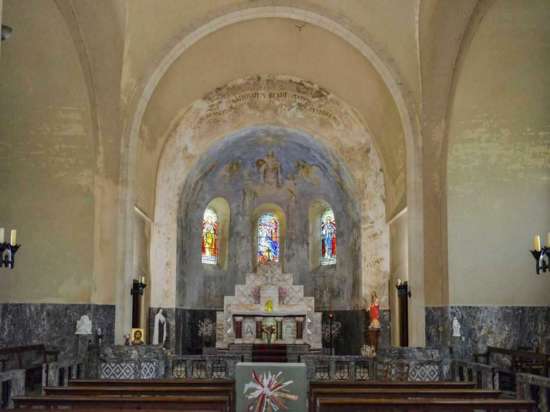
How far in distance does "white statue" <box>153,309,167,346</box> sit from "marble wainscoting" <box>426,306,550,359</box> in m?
8.48

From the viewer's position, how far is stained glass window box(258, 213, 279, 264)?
27047mm

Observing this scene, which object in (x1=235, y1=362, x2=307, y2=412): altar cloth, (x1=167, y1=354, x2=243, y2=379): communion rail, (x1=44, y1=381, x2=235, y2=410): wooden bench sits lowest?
(x1=167, y1=354, x2=243, y2=379): communion rail

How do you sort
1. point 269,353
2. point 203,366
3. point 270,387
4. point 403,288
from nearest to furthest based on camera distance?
1. point 270,387
2. point 403,288
3. point 203,366
4. point 269,353

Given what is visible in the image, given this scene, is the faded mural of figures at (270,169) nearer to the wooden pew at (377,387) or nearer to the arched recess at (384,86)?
the arched recess at (384,86)

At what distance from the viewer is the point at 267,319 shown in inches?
960

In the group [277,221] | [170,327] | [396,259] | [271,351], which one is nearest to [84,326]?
[170,327]

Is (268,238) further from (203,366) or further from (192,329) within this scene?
(203,366)

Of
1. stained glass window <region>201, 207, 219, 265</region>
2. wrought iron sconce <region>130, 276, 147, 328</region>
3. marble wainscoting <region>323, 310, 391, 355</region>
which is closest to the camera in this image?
wrought iron sconce <region>130, 276, 147, 328</region>

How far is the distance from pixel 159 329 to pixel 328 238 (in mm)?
7864

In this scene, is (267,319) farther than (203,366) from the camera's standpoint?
Yes

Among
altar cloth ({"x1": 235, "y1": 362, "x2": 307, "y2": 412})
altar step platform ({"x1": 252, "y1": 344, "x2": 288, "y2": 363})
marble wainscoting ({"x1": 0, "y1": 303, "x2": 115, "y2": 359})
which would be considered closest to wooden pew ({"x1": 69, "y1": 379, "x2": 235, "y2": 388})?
altar cloth ({"x1": 235, "y1": 362, "x2": 307, "y2": 412})

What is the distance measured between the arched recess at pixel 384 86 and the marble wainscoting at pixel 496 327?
1.15m

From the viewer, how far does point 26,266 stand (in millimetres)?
14922

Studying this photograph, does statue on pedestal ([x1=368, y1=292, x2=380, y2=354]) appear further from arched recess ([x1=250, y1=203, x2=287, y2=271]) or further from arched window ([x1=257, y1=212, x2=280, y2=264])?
arched window ([x1=257, y1=212, x2=280, y2=264])
